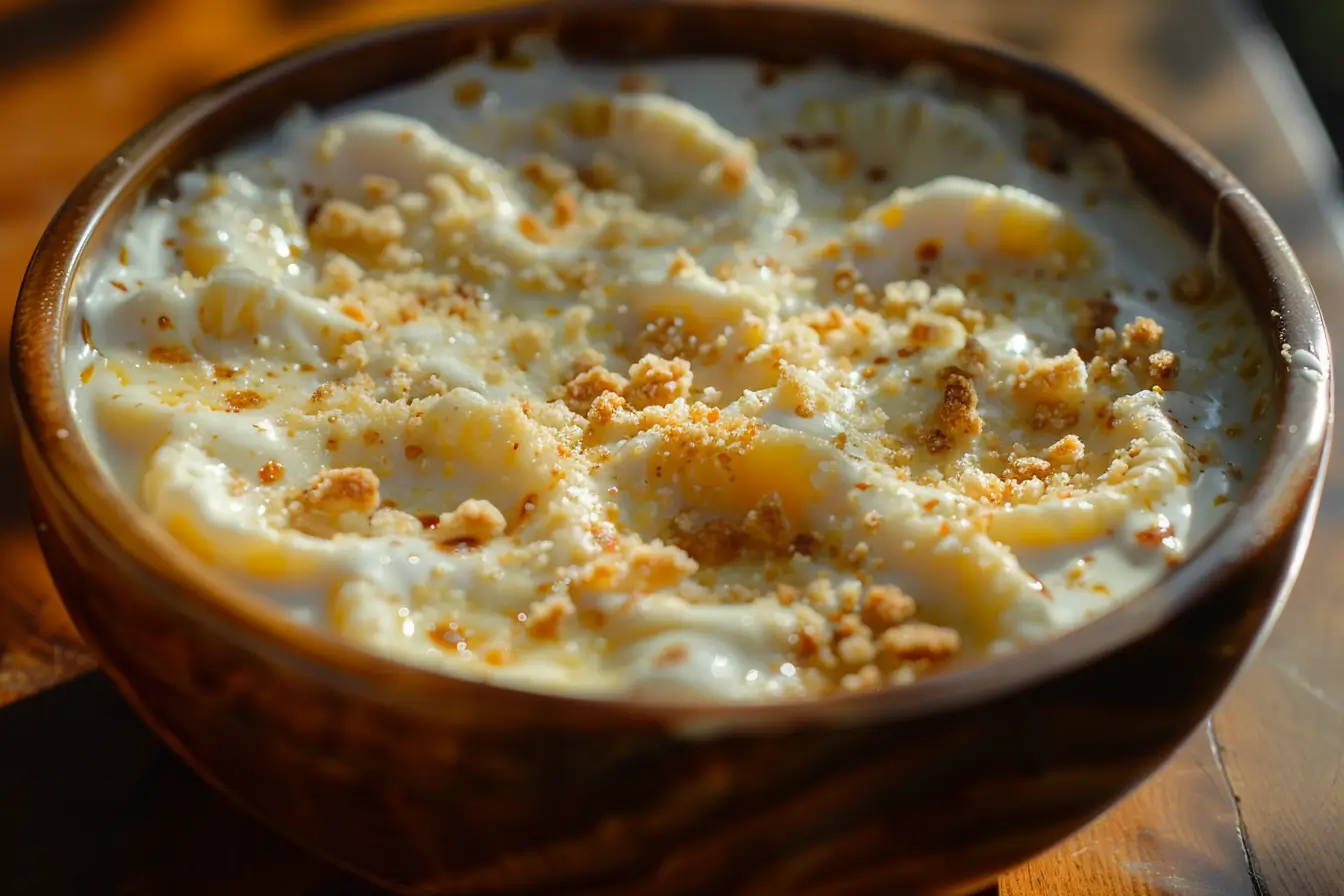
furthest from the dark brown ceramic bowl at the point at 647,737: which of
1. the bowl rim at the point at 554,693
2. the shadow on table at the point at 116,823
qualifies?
the shadow on table at the point at 116,823

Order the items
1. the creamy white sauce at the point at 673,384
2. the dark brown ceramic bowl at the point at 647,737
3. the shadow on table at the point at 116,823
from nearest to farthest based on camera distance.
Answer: the dark brown ceramic bowl at the point at 647,737 < the creamy white sauce at the point at 673,384 < the shadow on table at the point at 116,823

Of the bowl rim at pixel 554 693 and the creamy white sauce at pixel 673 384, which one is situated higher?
the bowl rim at pixel 554 693

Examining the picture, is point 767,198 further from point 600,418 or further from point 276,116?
point 276,116

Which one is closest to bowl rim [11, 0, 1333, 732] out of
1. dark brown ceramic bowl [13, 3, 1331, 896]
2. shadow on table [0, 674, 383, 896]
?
dark brown ceramic bowl [13, 3, 1331, 896]

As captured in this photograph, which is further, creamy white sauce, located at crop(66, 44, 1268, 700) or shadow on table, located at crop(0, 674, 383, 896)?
shadow on table, located at crop(0, 674, 383, 896)

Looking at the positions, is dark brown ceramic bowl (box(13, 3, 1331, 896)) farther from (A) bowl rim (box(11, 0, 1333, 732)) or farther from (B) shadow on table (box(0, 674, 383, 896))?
(B) shadow on table (box(0, 674, 383, 896))

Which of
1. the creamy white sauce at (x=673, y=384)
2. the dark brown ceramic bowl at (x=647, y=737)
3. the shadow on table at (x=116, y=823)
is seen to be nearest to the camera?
the dark brown ceramic bowl at (x=647, y=737)

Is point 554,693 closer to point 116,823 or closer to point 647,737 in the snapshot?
point 647,737

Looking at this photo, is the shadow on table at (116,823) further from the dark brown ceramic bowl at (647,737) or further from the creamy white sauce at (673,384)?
the creamy white sauce at (673,384)
